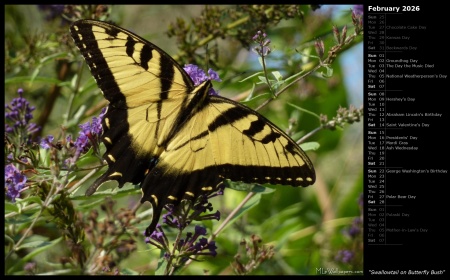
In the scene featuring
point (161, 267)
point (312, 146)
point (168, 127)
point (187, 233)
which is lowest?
point (161, 267)

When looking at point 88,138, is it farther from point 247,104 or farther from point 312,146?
point 312,146

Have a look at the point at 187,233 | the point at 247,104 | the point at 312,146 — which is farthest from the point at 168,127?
the point at 312,146

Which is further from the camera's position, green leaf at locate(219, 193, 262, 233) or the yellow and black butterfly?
green leaf at locate(219, 193, 262, 233)

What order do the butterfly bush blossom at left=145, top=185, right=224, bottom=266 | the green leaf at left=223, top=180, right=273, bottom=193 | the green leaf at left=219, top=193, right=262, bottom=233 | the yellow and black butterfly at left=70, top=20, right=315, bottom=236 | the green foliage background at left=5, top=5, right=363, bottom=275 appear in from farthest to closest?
the green foliage background at left=5, top=5, right=363, bottom=275 < the green leaf at left=219, top=193, right=262, bottom=233 < the green leaf at left=223, top=180, right=273, bottom=193 < the yellow and black butterfly at left=70, top=20, right=315, bottom=236 < the butterfly bush blossom at left=145, top=185, right=224, bottom=266

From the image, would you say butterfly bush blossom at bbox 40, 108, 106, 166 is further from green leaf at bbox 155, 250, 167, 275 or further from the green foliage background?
green leaf at bbox 155, 250, 167, 275

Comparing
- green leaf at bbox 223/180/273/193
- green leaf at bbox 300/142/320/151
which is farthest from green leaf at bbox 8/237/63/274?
green leaf at bbox 300/142/320/151

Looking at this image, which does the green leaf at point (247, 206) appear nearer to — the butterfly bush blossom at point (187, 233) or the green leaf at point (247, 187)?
the green leaf at point (247, 187)
